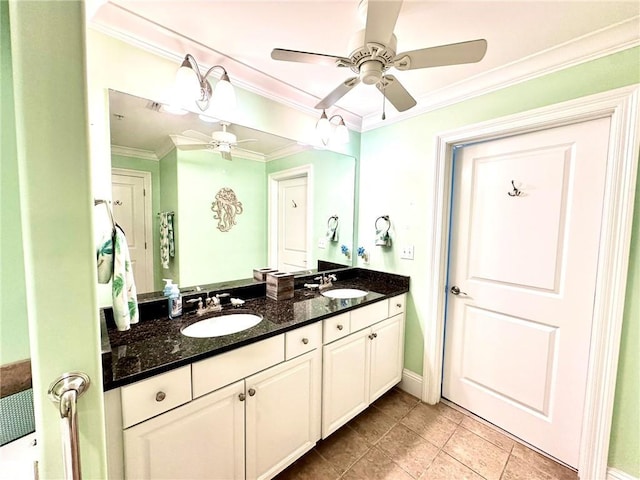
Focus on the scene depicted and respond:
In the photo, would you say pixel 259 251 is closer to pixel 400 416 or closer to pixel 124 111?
pixel 124 111

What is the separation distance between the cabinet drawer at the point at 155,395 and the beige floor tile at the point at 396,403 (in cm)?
155

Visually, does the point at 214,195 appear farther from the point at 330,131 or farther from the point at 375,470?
the point at 375,470

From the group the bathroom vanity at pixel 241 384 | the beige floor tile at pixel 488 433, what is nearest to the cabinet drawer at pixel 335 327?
the bathroom vanity at pixel 241 384

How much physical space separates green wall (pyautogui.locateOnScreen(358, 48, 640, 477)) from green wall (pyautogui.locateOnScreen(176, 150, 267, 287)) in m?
1.03

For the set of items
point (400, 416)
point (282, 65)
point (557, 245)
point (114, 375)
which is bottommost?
point (400, 416)

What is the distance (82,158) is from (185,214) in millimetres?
1160

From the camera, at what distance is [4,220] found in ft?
1.76

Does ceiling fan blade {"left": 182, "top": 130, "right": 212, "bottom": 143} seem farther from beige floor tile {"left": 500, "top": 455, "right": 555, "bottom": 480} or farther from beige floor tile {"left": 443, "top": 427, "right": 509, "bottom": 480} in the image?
beige floor tile {"left": 500, "top": 455, "right": 555, "bottom": 480}

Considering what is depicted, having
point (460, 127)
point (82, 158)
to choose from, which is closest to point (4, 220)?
point (82, 158)

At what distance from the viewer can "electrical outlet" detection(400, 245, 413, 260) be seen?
2.12 metres

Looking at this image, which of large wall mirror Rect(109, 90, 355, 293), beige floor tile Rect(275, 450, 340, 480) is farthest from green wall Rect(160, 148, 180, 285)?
beige floor tile Rect(275, 450, 340, 480)

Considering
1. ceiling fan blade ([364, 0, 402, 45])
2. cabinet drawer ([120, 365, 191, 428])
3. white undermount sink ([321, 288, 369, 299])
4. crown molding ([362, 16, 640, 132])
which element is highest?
crown molding ([362, 16, 640, 132])

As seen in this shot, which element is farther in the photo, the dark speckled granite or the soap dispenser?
the soap dispenser

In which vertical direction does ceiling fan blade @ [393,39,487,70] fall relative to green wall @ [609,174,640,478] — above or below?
above
